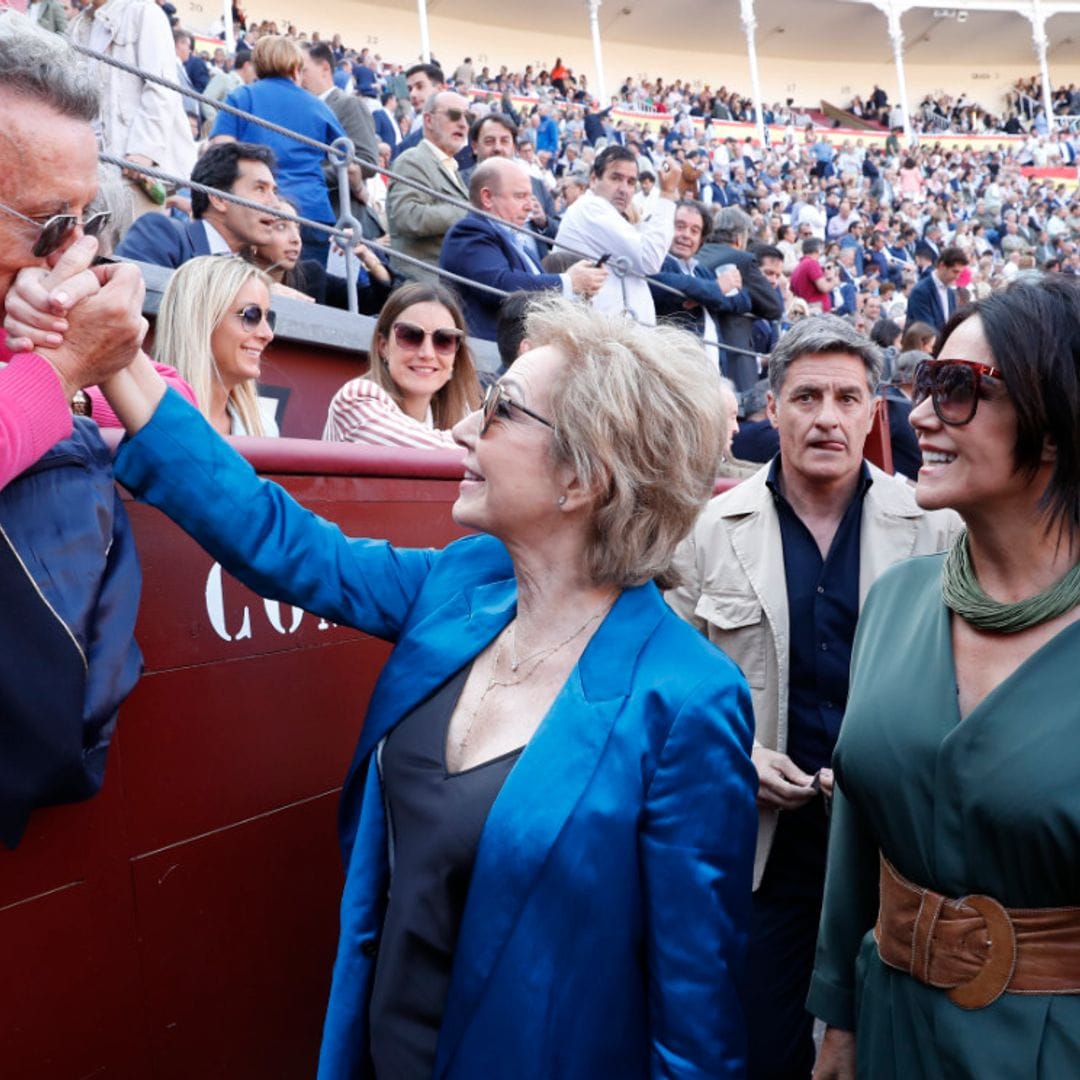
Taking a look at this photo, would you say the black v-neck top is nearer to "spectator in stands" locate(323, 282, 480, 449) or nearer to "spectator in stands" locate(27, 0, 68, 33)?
"spectator in stands" locate(323, 282, 480, 449)

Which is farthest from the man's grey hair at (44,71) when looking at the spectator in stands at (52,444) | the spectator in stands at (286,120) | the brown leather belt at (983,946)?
the spectator in stands at (286,120)

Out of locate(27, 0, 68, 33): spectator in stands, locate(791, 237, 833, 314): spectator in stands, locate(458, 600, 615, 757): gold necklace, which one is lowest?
locate(458, 600, 615, 757): gold necklace

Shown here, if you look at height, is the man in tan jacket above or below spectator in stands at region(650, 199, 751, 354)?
below

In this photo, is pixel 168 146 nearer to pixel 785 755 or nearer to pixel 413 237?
pixel 413 237

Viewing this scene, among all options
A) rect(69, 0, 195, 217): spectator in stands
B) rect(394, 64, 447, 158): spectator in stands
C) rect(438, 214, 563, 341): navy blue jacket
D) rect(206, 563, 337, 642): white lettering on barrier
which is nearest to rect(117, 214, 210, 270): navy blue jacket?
rect(69, 0, 195, 217): spectator in stands

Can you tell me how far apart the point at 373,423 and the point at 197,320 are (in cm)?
57

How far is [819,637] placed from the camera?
276 cm

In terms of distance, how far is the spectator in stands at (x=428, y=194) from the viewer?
6680mm

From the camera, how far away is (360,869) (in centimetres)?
182

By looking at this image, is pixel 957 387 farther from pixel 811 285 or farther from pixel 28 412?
pixel 811 285

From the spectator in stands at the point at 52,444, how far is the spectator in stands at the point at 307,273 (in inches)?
125

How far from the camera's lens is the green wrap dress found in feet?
5.51

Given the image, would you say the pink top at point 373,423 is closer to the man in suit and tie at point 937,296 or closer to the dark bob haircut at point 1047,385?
the dark bob haircut at point 1047,385

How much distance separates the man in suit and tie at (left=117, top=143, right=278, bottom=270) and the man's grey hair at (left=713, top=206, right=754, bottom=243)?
452 cm
